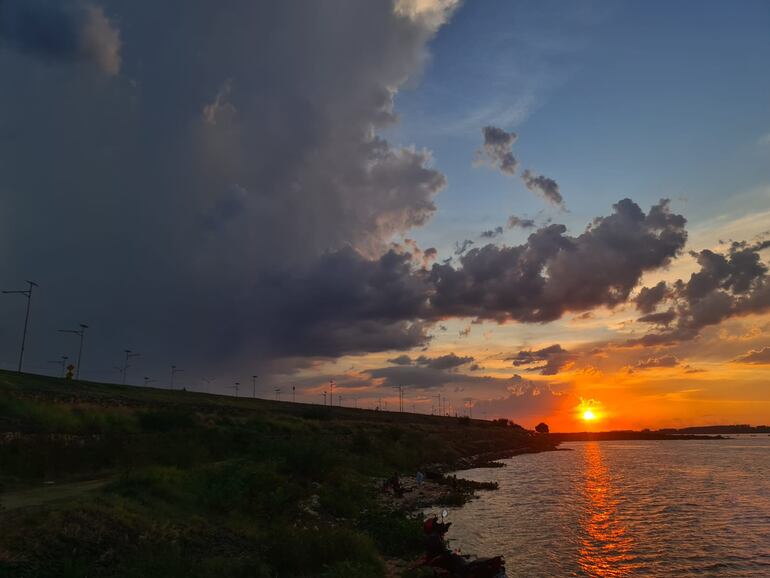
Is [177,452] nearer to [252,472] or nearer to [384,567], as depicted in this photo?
[252,472]

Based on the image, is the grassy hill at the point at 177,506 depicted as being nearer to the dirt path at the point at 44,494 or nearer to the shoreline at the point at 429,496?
the dirt path at the point at 44,494

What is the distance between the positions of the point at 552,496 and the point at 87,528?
147 ft

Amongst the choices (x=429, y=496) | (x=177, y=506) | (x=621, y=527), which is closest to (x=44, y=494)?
(x=177, y=506)

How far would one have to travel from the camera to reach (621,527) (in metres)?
37.2

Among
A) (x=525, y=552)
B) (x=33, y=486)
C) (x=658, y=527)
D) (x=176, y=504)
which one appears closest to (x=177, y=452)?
(x=33, y=486)

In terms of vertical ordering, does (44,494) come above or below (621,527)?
above

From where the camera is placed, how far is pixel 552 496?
173ft

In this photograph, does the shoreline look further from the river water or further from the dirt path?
the dirt path

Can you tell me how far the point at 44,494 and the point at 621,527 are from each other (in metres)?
34.4

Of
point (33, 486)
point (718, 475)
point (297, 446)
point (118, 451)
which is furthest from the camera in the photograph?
point (718, 475)

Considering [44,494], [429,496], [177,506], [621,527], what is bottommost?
[621,527]

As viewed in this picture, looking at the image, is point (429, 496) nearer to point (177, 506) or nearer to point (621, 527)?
point (621, 527)

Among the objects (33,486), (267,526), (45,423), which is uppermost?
(45,423)

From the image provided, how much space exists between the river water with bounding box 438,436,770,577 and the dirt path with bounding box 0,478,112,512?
19.1 meters
